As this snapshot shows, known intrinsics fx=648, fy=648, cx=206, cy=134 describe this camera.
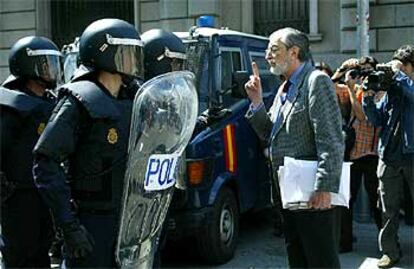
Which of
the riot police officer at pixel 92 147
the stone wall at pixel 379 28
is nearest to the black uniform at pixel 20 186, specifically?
the riot police officer at pixel 92 147

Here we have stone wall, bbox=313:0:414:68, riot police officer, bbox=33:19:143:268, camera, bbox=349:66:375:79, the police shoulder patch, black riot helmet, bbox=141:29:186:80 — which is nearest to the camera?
riot police officer, bbox=33:19:143:268

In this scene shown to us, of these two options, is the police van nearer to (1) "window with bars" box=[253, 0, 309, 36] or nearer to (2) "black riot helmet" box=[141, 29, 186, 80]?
(2) "black riot helmet" box=[141, 29, 186, 80]

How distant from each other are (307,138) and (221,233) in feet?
7.97

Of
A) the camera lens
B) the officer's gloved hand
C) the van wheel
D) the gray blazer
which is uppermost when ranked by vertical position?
the camera lens

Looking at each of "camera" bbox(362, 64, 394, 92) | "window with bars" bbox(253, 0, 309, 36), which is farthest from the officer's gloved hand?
"window with bars" bbox(253, 0, 309, 36)

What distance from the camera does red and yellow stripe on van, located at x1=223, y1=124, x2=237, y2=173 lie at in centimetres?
603

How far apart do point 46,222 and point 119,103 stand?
1.41 metres

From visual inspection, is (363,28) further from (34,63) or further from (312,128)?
(34,63)

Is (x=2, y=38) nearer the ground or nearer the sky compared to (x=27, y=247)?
nearer the sky

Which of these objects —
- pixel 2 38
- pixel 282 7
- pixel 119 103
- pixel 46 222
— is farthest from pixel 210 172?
pixel 2 38

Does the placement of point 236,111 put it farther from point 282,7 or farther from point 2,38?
point 2,38

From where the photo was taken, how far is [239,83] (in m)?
5.96

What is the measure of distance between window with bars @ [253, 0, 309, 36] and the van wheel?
5.46 m

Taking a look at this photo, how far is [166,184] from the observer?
3.05m
